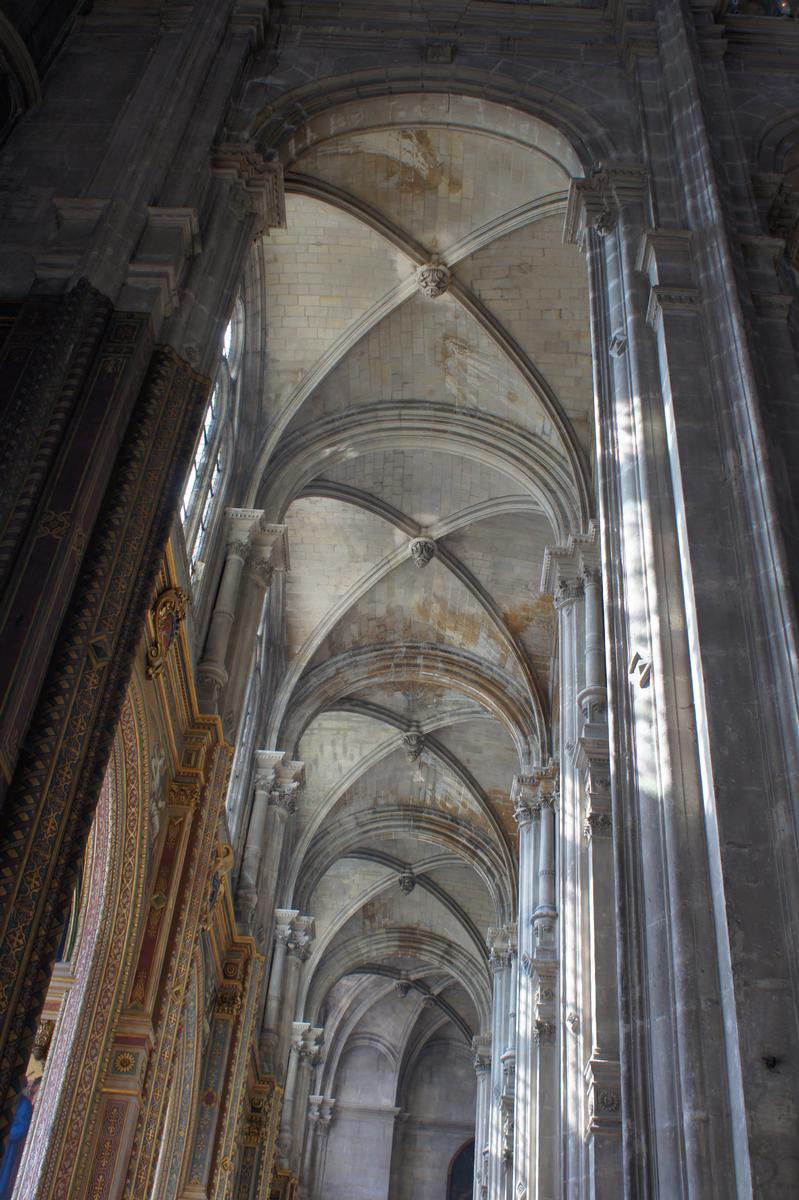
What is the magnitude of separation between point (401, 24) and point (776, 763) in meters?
9.41

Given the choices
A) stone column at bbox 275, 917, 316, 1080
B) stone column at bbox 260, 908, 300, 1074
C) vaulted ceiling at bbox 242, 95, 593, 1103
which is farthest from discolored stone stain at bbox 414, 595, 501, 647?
stone column at bbox 275, 917, 316, 1080

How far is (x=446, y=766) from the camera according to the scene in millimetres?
24438

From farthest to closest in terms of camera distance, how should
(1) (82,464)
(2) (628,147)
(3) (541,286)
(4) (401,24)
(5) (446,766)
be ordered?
(5) (446,766), (3) (541,286), (4) (401,24), (2) (628,147), (1) (82,464)

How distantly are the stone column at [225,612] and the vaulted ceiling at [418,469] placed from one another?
757mm

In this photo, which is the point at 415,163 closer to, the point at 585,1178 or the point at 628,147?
the point at 628,147

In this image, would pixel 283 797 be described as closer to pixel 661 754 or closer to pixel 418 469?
pixel 418 469

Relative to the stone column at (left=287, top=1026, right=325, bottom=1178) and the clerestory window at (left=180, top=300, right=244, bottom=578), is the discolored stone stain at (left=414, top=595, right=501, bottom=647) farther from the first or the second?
the stone column at (left=287, top=1026, right=325, bottom=1178)

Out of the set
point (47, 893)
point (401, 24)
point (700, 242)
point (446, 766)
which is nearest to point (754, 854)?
point (47, 893)

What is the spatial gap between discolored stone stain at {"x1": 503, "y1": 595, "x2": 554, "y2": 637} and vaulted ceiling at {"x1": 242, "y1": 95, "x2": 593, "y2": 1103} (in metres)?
0.04

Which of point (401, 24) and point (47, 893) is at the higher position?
point (401, 24)

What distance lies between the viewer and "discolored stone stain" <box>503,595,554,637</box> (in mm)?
A: 19703

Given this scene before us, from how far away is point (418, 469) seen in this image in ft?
59.9

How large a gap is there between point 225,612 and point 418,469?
219 inches

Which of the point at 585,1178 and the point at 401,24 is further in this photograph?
the point at 401,24
